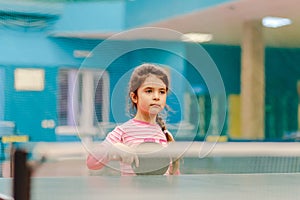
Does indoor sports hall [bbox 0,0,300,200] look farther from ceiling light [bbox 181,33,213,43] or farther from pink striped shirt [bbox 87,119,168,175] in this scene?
pink striped shirt [bbox 87,119,168,175]

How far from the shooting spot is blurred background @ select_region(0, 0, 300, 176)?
589cm

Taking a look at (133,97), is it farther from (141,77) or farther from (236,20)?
(236,20)

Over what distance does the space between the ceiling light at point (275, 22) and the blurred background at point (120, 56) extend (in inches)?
0.4

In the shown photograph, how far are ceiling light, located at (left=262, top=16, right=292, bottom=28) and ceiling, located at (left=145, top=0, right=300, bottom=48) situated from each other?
0.07m

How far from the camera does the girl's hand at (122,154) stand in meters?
1.40

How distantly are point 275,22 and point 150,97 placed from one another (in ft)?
18.2

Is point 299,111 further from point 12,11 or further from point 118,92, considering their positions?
point 118,92

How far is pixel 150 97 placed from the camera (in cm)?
172

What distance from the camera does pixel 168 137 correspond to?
167cm

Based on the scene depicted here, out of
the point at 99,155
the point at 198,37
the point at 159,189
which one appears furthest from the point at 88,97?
the point at 159,189

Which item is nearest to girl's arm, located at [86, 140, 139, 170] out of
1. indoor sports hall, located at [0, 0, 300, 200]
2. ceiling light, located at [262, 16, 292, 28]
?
indoor sports hall, located at [0, 0, 300, 200]

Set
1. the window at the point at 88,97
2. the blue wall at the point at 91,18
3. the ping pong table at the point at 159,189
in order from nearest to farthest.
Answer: the ping pong table at the point at 159,189, the window at the point at 88,97, the blue wall at the point at 91,18

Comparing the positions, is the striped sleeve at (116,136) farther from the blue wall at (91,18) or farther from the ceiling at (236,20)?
the blue wall at (91,18)

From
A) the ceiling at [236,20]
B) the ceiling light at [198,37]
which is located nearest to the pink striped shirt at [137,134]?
the ceiling at [236,20]
